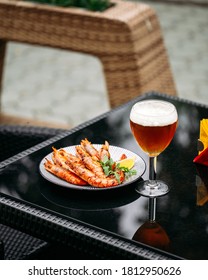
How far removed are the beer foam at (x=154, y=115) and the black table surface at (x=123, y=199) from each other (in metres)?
0.19

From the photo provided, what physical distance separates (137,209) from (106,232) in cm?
12

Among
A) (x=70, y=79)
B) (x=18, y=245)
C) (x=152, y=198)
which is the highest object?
(x=152, y=198)

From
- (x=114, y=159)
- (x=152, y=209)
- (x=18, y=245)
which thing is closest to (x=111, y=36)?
(x=18, y=245)

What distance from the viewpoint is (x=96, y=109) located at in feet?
15.2

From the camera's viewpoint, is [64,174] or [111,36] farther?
[111,36]

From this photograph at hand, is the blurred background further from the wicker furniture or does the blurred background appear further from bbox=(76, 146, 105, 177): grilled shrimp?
bbox=(76, 146, 105, 177): grilled shrimp


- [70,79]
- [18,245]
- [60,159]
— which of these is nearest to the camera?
[60,159]

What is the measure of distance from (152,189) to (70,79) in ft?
12.5

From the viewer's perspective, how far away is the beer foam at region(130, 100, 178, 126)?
156 centimetres

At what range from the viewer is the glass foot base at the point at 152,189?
1623mm

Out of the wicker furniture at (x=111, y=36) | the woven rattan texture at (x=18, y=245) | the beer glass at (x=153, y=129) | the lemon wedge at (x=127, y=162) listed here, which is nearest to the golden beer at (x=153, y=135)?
the beer glass at (x=153, y=129)

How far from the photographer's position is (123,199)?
160 cm

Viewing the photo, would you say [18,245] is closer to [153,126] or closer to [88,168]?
[88,168]

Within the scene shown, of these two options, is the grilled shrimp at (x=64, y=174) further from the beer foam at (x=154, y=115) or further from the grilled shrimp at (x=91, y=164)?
the beer foam at (x=154, y=115)
